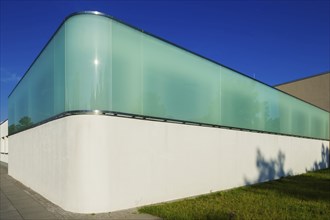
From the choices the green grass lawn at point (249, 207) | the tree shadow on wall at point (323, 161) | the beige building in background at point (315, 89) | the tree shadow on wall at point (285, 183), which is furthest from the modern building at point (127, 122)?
the beige building in background at point (315, 89)

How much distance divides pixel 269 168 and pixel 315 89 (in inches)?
647

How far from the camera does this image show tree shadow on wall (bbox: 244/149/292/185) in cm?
1368

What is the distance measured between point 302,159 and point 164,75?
1274 centimetres

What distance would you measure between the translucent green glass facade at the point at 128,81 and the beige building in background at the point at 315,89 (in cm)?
1569

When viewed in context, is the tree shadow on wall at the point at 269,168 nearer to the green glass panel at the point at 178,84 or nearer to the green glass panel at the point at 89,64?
the green glass panel at the point at 178,84

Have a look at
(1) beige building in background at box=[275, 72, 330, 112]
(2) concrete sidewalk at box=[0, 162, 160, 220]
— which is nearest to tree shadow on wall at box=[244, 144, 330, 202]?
(2) concrete sidewalk at box=[0, 162, 160, 220]

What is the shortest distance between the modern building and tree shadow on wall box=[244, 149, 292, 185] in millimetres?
200

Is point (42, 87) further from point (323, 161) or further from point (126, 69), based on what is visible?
point (323, 161)

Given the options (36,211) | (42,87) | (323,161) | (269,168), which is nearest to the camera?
(36,211)

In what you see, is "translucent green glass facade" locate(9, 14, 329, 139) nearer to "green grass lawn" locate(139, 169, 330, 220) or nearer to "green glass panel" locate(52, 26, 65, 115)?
"green glass panel" locate(52, 26, 65, 115)

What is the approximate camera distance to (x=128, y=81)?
8.27 m

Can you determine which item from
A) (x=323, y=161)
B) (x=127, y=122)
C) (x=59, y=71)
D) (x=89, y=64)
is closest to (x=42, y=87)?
(x=59, y=71)

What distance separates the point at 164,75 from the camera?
9359mm

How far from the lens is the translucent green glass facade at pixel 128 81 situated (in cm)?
773
